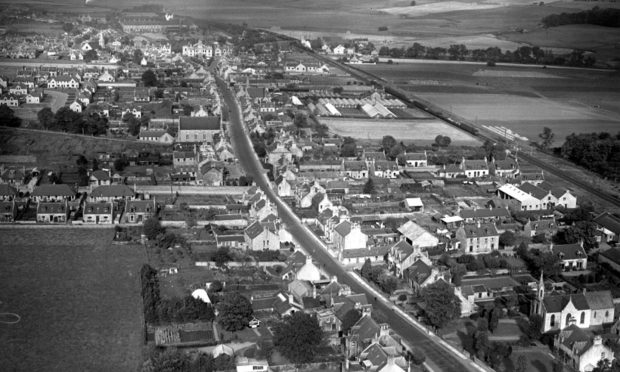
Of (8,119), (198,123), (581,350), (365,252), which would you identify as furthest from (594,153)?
(8,119)

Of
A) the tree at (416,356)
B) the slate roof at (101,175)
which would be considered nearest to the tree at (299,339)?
the tree at (416,356)

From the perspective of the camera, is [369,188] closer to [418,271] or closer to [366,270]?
[366,270]

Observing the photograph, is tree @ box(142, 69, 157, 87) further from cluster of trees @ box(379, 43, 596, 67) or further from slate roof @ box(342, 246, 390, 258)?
slate roof @ box(342, 246, 390, 258)

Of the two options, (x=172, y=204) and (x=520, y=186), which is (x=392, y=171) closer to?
(x=520, y=186)

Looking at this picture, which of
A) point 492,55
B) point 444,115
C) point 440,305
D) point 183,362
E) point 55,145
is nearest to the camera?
point 183,362

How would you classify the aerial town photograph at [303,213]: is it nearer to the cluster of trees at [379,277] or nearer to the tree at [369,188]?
the cluster of trees at [379,277]
